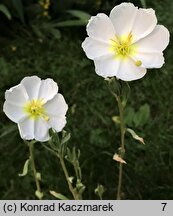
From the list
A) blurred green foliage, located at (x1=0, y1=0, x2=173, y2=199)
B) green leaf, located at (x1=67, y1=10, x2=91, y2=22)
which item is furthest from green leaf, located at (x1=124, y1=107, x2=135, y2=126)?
green leaf, located at (x1=67, y1=10, x2=91, y2=22)

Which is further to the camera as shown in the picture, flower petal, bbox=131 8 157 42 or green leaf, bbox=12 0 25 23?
green leaf, bbox=12 0 25 23

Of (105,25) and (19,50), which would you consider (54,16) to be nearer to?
(19,50)

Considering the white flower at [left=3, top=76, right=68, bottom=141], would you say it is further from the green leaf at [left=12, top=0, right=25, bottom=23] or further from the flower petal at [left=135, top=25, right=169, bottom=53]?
the green leaf at [left=12, top=0, right=25, bottom=23]

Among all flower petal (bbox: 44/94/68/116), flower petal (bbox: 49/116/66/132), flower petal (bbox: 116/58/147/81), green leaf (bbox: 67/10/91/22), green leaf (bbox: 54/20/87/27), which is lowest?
green leaf (bbox: 54/20/87/27)

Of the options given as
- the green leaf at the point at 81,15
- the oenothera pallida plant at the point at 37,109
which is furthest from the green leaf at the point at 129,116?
the oenothera pallida plant at the point at 37,109

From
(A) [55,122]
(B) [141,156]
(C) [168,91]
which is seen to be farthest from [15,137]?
(A) [55,122]

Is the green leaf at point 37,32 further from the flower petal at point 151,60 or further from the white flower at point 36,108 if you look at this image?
the flower petal at point 151,60
